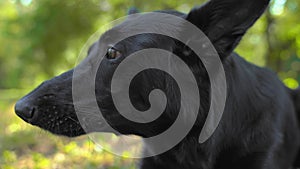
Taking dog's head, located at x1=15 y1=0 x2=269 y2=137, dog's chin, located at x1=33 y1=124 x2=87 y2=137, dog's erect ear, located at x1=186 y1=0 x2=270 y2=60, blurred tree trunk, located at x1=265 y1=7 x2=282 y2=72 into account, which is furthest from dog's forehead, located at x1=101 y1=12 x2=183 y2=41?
blurred tree trunk, located at x1=265 y1=7 x2=282 y2=72

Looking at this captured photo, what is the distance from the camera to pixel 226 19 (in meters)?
2.19

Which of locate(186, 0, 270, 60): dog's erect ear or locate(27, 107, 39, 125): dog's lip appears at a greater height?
locate(186, 0, 270, 60): dog's erect ear

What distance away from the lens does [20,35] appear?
1719 cm

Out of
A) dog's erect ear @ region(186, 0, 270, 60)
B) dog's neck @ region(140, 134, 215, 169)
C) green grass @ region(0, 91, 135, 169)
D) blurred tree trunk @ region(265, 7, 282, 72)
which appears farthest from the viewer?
blurred tree trunk @ region(265, 7, 282, 72)

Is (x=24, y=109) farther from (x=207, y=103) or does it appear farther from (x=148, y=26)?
(x=207, y=103)

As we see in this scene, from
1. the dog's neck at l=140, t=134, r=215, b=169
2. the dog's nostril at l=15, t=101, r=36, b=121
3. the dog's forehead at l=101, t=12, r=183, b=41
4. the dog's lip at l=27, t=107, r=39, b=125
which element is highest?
the dog's forehead at l=101, t=12, r=183, b=41

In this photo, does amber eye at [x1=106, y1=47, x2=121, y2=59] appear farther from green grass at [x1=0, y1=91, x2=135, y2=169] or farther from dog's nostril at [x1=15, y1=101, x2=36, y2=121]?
green grass at [x1=0, y1=91, x2=135, y2=169]

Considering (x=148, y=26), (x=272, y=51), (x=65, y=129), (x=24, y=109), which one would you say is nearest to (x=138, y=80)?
(x=148, y=26)

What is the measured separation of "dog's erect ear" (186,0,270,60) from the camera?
2119 mm

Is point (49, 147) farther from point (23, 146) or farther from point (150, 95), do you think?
point (150, 95)

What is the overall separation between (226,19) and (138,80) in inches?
22.7

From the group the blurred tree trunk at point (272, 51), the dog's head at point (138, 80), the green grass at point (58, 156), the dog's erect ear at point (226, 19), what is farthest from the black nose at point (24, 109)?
the blurred tree trunk at point (272, 51)

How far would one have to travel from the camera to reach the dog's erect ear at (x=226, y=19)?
6.95 feet

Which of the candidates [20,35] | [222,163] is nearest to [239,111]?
[222,163]
